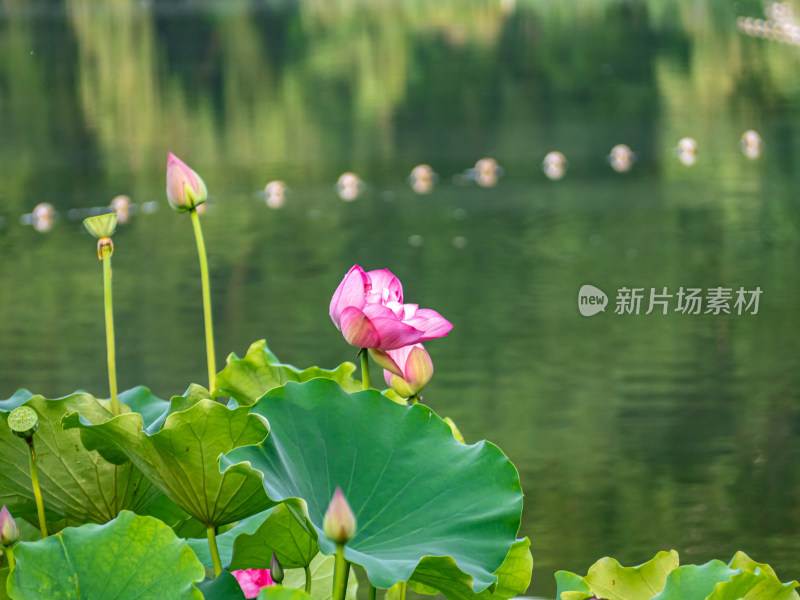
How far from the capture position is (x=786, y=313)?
9.71 feet

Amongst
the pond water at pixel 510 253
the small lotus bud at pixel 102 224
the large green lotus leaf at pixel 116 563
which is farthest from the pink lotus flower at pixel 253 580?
the pond water at pixel 510 253

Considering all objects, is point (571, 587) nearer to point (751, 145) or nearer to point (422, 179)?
point (422, 179)

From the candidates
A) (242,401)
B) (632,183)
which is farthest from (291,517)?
(632,183)

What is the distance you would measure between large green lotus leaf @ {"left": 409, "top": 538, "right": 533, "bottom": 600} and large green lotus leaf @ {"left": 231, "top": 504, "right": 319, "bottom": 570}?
7 centimetres

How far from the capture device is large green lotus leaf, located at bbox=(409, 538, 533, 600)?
0.57m

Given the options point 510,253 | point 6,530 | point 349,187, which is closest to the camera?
point 6,530

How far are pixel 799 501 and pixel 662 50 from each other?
8714 millimetres

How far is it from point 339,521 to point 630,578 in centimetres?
30

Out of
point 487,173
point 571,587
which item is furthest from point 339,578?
point 487,173

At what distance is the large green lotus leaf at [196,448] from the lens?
0.60m

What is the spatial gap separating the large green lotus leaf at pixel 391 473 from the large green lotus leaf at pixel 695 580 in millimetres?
92

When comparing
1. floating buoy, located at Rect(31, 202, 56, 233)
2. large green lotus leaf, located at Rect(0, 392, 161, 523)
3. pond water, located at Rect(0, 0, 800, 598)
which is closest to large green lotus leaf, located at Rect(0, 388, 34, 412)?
large green lotus leaf, located at Rect(0, 392, 161, 523)

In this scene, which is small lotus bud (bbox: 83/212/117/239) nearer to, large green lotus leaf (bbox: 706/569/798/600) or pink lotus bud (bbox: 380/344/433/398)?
pink lotus bud (bbox: 380/344/433/398)

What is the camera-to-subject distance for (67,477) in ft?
2.30
